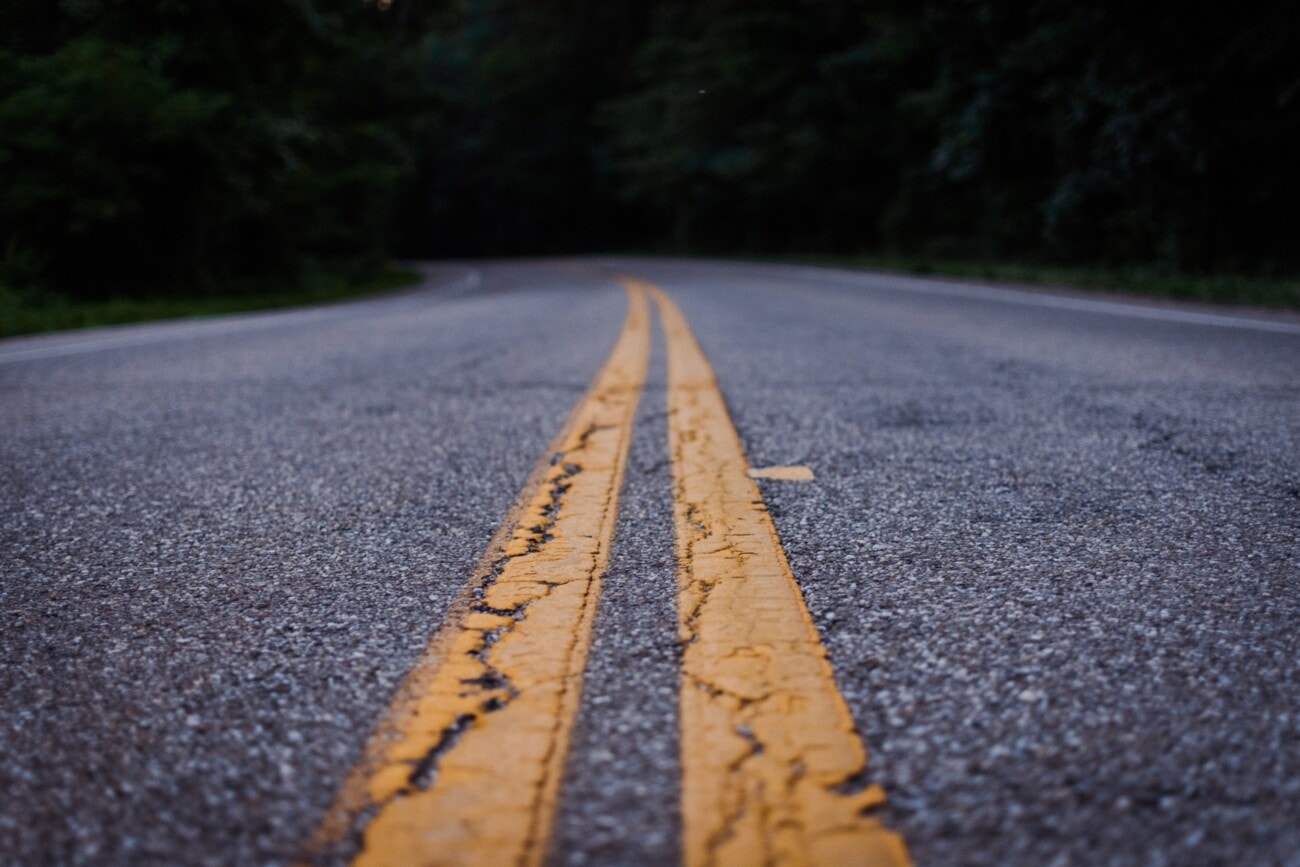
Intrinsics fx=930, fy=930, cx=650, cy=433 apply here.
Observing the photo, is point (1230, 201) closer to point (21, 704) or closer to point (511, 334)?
point (511, 334)

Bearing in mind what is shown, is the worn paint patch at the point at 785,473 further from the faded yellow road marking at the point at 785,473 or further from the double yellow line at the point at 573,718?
the double yellow line at the point at 573,718

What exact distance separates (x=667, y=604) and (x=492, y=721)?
1.49 feet

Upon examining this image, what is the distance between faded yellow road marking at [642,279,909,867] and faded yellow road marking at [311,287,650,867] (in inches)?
6.4

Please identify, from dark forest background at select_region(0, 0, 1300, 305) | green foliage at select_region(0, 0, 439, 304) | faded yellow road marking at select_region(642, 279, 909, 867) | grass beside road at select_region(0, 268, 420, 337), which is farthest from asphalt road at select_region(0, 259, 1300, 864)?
green foliage at select_region(0, 0, 439, 304)

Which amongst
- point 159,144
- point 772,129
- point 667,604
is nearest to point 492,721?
point 667,604

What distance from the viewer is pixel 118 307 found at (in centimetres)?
1034

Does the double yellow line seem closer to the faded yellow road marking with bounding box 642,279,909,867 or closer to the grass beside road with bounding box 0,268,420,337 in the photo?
the faded yellow road marking with bounding box 642,279,909,867

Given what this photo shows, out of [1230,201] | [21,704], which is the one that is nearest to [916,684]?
[21,704]

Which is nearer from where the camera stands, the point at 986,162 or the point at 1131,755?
the point at 1131,755

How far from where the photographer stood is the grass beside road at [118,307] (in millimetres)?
8921

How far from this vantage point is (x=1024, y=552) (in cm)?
180

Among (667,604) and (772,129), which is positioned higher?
(772,129)

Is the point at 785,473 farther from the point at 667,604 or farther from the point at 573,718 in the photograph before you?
the point at 573,718

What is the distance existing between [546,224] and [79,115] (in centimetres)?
4378
